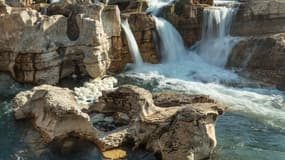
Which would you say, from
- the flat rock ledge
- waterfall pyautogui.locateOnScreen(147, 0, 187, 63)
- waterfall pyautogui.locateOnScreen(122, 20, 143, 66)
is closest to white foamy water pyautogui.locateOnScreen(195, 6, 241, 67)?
waterfall pyautogui.locateOnScreen(147, 0, 187, 63)

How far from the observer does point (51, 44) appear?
55.2 ft

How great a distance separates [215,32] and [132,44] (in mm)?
4824

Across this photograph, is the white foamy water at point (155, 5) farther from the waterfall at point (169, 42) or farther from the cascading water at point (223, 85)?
the waterfall at point (169, 42)

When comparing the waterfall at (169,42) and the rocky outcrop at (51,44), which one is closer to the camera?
the rocky outcrop at (51,44)

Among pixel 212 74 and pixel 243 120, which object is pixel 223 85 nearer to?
pixel 212 74

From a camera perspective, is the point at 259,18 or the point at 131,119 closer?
the point at 131,119

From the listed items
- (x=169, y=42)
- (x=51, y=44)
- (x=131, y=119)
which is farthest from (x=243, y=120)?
(x=169, y=42)

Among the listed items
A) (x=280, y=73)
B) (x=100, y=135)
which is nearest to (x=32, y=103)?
(x=100, y=135)

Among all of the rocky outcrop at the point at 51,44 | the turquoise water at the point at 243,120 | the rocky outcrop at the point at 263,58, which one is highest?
the rocky outcrop at the point at 51,44

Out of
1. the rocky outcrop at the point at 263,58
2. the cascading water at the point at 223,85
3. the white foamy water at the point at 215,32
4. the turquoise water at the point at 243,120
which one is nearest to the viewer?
the turquoise water at the point at 243,120

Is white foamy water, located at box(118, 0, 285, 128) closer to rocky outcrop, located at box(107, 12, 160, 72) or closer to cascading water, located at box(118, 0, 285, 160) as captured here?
cascading water, located at box(118, 0, 285, 160)

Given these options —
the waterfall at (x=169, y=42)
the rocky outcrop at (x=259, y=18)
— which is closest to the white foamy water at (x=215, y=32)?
the rocky outcrop at (x=259, y=18)

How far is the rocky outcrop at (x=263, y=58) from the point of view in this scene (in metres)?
18.1

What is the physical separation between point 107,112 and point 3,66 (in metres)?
6.84
